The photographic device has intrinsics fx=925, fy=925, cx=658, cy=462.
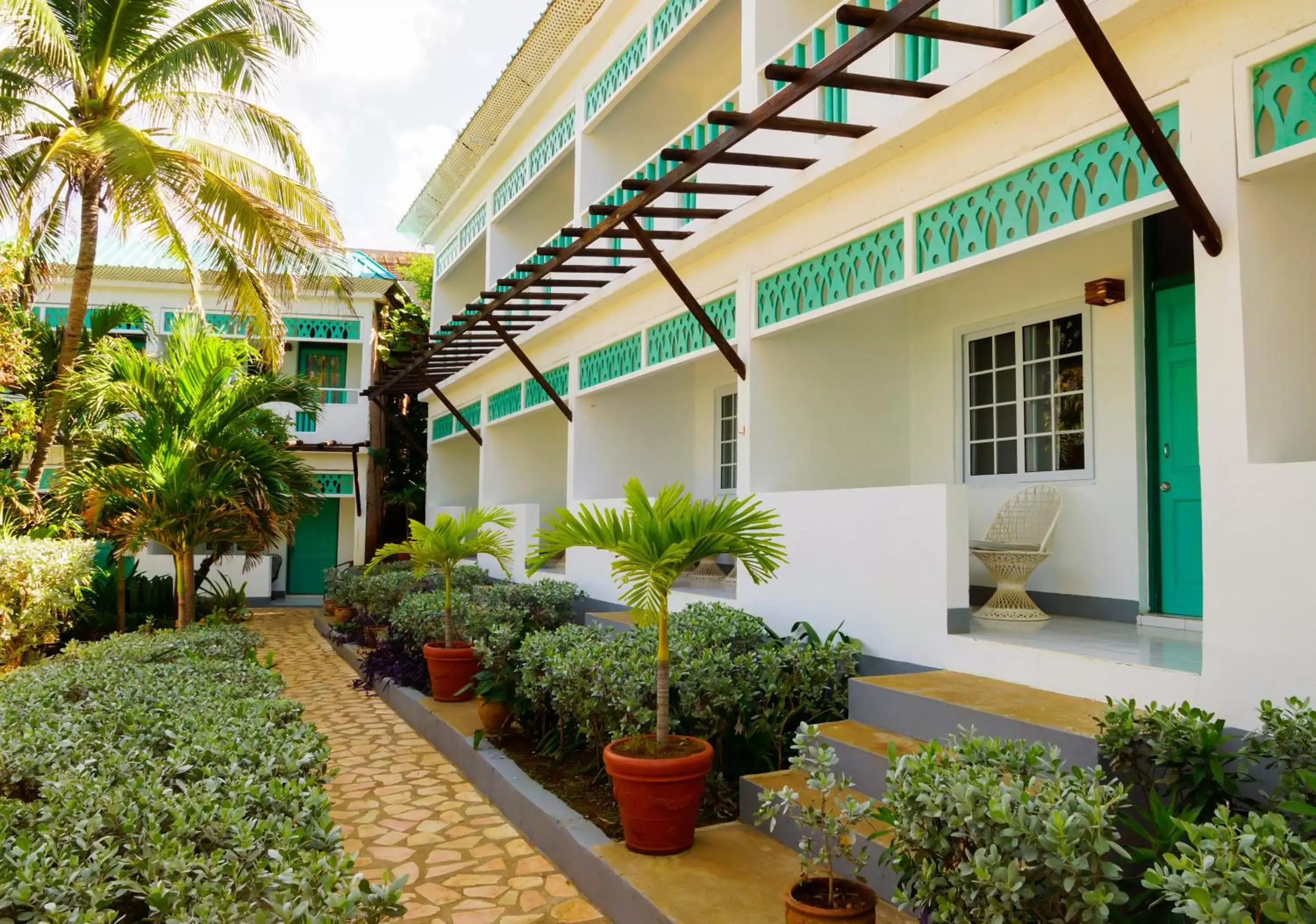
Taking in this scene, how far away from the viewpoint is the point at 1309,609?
3514 millimetres

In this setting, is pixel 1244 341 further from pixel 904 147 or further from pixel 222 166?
pixel 222 166

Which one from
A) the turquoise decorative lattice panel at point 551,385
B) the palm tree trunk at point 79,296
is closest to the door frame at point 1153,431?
the turquoise decorative lattice panel at point 551,385

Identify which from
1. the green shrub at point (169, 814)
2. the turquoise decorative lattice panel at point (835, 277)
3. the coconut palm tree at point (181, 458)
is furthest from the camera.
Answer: the coconut palm tree at point (181, 458)

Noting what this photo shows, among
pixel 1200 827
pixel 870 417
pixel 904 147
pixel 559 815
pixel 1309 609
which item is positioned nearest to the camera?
pixel 1200 827

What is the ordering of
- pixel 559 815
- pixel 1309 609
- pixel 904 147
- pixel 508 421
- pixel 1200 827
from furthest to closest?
pixel 508 421, pixel 904 147, pixel 559 815, pixel 1309 609, pixel 1200 827

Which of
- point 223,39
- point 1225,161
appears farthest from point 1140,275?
point 223,39

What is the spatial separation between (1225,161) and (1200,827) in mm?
2891

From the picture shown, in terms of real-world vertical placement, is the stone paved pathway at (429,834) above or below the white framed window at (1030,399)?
below

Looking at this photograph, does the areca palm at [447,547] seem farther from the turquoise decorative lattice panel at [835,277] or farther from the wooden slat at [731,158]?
the wooden slat at [731,158]

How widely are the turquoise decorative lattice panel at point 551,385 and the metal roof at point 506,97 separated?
3.74 metres

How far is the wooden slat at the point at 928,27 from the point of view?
432cm

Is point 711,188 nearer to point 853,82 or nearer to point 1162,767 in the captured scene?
point 853,82

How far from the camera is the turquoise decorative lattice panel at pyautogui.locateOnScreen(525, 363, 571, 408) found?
1135cm

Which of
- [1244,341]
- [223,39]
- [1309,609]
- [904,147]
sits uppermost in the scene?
[223,39]
